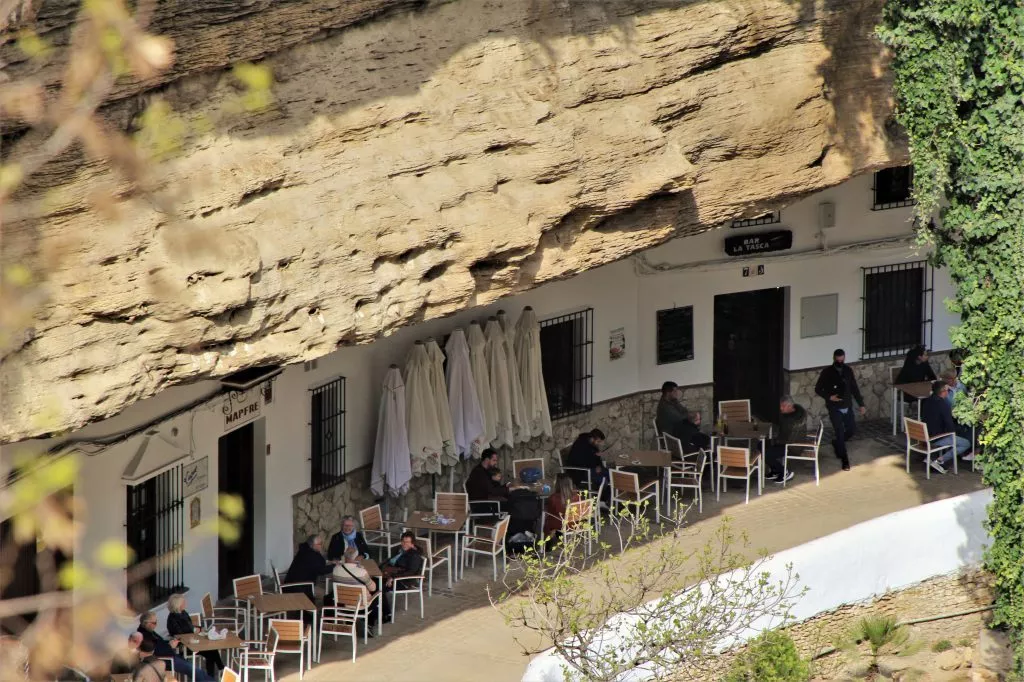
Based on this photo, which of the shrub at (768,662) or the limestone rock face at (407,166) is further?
the shrub at (768,662)

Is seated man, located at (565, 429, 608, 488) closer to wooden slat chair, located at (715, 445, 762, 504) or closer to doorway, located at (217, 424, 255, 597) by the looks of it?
wooden slat chair, located at (715, 445, 762, 504)

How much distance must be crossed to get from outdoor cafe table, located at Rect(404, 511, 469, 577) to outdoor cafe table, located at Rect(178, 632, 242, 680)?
301 cm

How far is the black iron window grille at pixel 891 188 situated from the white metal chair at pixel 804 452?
3591mm

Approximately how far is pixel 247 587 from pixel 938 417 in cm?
937

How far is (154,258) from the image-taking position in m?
12.0

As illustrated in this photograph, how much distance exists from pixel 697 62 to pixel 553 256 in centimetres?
243

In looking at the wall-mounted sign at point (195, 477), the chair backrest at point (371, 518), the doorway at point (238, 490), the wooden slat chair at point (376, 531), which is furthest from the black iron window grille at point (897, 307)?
the wall-mounted sign at point (195, 477)

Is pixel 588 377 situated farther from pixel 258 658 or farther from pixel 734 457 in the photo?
pixel 258 658

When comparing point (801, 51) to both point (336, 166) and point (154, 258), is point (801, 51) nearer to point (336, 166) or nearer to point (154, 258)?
point (336, 166)

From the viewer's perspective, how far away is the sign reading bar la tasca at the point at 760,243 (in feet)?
68.3

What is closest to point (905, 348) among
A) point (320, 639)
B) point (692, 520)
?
point (692, 520)

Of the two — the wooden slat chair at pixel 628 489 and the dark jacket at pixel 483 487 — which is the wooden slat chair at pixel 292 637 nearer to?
the dark jacket at pixel 483 487

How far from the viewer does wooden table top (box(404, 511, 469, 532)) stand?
16.9 meters

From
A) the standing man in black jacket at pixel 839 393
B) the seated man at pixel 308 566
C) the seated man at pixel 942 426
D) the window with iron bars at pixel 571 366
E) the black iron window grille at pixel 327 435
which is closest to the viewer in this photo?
the seated man at pixel 308 566
